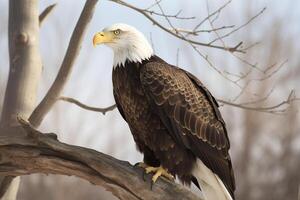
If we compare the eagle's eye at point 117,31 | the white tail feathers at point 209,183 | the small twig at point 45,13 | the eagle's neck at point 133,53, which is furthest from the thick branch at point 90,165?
the small twig at point 45,13

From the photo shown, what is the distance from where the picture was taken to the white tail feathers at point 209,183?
4879mm

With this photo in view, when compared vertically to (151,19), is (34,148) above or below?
below

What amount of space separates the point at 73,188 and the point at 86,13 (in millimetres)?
8769

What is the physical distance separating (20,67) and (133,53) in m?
1.31

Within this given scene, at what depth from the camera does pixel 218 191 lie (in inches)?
194

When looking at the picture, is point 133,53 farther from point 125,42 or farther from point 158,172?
point 158,172

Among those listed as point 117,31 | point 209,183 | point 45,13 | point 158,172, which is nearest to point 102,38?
point 117,31

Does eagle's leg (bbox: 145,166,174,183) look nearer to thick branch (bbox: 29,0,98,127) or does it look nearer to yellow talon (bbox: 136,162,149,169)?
yellow talon (bbox: 136,162,149,169)

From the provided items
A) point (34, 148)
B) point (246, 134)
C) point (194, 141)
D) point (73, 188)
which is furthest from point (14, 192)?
point (246, 134)

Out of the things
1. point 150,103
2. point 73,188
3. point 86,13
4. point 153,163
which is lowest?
point 73,188

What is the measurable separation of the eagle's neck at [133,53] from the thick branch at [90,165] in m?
0.73

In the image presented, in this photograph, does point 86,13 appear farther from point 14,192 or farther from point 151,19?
point 14,192

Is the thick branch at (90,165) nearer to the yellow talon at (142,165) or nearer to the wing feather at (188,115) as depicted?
the yellow talon at (142,165)

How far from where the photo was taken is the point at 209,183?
4941 millimetres
